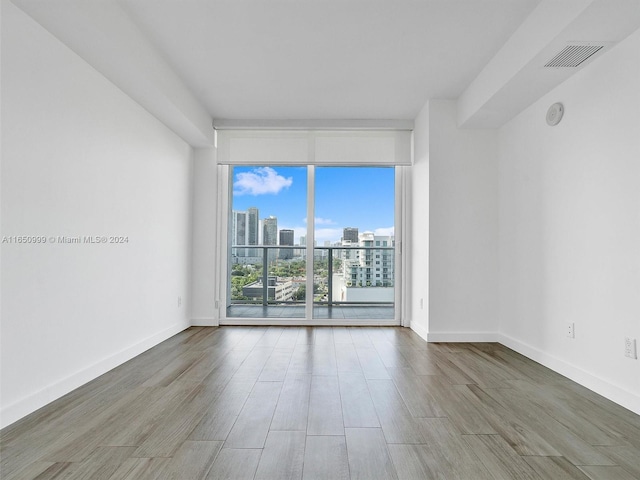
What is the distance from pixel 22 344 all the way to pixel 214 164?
3103 mm

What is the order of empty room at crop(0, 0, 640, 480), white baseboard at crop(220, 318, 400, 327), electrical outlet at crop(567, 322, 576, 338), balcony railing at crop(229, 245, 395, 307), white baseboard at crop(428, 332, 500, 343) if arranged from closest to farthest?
empty room at crop(0, 0, 640, 480) → electrical outlet at crop(567, 322, 576, 338) → white baseboard at crop(428, 332, 500, 343) → white baseboard at crop(220, 318, 400, 327) → balcony railing at crop(229, 245, 395, 307)

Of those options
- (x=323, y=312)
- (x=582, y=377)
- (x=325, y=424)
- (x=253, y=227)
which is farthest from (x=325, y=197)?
(x=325, y=424)

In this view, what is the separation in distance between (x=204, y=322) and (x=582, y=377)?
12.3 ft

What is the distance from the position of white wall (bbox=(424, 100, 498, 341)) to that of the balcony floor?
1019 millimetres

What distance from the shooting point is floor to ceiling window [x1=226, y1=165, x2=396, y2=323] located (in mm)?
5020

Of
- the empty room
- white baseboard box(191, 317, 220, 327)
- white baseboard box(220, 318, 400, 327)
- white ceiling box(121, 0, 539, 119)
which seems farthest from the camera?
white baseboard box(220, 318, 400, 327)

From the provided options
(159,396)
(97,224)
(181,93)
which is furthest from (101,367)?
(181,93)

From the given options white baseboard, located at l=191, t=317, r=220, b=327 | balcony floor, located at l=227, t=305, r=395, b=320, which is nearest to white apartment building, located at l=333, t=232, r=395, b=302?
balcony floor, located at l=227, t=305, r=395, b=320

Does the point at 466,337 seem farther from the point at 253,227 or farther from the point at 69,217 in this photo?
the point at 69,217

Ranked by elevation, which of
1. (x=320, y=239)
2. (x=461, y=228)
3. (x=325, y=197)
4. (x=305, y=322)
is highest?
(x=325, y=197)

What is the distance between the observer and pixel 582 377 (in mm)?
2746

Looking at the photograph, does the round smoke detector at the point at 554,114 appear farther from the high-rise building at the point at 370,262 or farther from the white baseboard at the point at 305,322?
the white baseboard at the point at 305,322

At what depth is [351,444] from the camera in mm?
1842

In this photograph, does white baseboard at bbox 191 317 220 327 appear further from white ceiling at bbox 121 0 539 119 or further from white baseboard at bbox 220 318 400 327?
white ceiling at bbox 121 0 539 119
